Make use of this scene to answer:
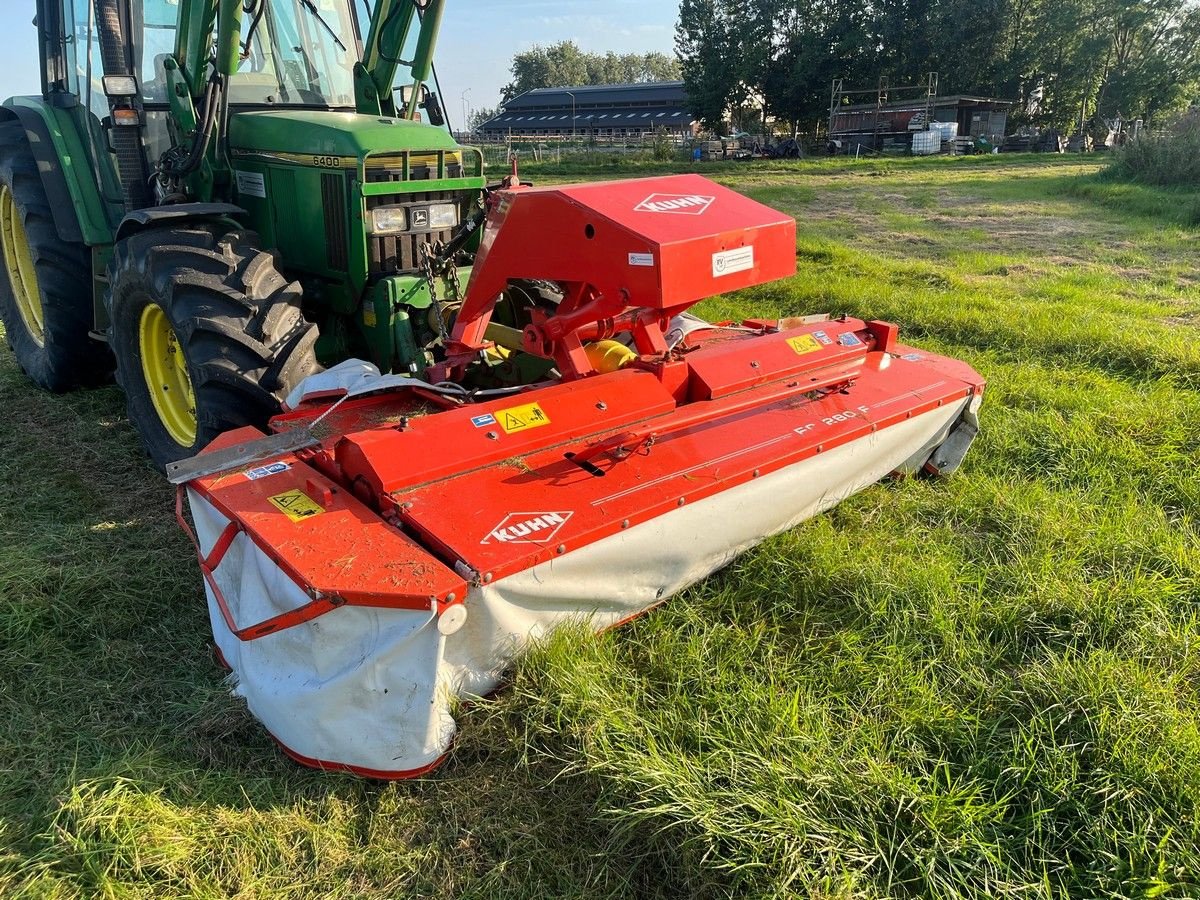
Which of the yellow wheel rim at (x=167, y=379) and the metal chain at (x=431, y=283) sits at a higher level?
the metal chain at (x=431, y=283)

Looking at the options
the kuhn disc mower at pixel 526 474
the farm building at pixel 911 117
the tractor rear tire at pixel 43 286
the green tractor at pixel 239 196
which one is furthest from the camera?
the farm building at pixel 911 117

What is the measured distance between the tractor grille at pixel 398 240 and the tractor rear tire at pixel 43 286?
2.11 meters

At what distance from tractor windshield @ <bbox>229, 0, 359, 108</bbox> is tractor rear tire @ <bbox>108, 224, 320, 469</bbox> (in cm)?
98

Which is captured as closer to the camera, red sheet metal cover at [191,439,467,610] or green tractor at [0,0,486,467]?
red sheet metal cover at [191,439,467,610]

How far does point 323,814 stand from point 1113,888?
1.82m

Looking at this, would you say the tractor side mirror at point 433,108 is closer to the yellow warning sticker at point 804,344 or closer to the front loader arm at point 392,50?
the front loader arm at point 392,50

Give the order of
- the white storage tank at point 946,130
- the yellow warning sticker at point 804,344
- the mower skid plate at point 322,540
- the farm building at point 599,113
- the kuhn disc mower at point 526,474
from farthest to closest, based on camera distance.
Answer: the farm building at point 599,113 < the white storage tank at point 946,130 < the yellow warning sticker at point 804,344 < the kuhn disc mower at point 526,474 < the mower skid plate at point 322,540

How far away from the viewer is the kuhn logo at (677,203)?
2.72m

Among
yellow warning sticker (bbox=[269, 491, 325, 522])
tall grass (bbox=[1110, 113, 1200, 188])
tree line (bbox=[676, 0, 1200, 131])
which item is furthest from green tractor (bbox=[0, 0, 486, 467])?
tree line (bbox=[676, 0, 1200, 131])

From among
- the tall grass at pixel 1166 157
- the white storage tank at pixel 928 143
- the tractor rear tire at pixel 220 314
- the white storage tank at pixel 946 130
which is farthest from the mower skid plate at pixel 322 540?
the white storage tank at pixel 946 130

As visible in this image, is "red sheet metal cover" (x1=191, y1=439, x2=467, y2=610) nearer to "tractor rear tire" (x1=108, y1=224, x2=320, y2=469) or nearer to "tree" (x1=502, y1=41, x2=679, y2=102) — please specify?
"tractor rear tire" (x1=108, y1=224, x2=320, y2=469)

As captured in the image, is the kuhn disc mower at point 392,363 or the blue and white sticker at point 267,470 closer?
the kuhn disc mower at point 392,363

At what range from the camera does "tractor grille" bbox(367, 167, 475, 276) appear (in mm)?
3711

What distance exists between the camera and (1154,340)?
539 cm
